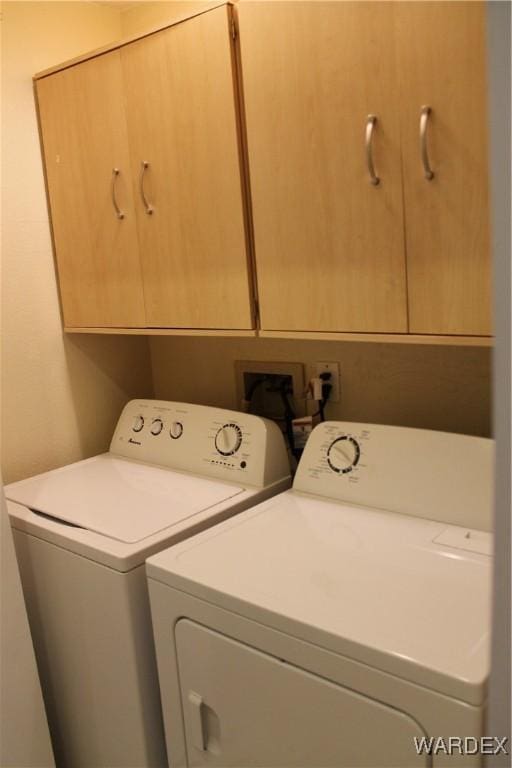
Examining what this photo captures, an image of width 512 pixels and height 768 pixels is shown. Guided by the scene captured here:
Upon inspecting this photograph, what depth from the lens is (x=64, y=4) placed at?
6.60 feet

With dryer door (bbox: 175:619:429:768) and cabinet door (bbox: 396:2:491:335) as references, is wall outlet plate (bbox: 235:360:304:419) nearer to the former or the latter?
cabinet door (bbox: 396:2:491:335)

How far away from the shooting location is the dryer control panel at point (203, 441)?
5.82 feet

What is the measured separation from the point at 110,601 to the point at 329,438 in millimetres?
652

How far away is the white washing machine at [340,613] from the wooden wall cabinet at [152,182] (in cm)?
50

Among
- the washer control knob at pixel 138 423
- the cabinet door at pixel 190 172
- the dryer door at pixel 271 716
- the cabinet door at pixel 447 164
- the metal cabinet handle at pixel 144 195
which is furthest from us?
the washer control knob at pixel 138 423

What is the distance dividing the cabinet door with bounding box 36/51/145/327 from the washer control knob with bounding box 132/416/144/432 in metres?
0.35

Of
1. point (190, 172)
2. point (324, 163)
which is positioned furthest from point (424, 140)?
point (190, 172)

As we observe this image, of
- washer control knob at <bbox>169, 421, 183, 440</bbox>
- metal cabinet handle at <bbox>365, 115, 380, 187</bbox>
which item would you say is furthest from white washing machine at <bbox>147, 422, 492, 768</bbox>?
metal cabinet handle at <bbox>365, 115, 380, 187</bbox>

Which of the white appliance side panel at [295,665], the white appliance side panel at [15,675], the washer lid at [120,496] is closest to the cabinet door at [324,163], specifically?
the washer lid at [120,496]

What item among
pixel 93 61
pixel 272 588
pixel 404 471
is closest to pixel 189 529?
pixel 272 588

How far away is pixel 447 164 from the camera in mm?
1206

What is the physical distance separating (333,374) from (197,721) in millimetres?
976

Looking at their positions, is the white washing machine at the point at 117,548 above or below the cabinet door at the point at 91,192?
below

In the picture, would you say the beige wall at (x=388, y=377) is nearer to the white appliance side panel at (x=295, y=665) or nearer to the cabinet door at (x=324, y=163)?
the cabinet door at (x=324, y=163)
